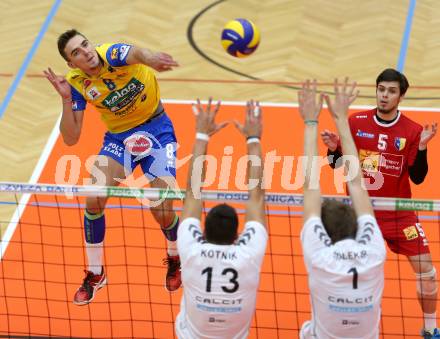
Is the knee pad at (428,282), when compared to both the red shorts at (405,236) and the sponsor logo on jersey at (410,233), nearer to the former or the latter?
A: the red shorts at (405,236)

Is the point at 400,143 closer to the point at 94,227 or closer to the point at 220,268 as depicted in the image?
the point at 220,268

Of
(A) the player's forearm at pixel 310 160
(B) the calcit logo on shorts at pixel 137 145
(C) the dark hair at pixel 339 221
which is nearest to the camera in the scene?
(C) the dark hair at pixel 339 221

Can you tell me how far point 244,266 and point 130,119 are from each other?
3.56 metres

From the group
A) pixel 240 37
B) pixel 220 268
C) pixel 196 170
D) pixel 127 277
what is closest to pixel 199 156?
pixel 196 170

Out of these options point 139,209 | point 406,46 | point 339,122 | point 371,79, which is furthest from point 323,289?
point 406,46

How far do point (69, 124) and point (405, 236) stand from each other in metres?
3.46

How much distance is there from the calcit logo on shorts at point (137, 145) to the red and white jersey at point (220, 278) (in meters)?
2.91

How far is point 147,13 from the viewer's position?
15195 mm

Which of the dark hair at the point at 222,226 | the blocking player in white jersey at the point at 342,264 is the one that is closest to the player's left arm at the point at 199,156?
the dark hair at the point at 222,226

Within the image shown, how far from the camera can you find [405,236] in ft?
26.6

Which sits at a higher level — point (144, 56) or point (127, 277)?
point (144, 56)

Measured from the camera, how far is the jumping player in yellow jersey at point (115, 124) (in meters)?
8.62

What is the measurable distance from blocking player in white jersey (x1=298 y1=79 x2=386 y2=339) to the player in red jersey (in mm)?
2005

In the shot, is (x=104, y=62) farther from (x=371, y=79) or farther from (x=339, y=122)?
(x=371, y=79)
